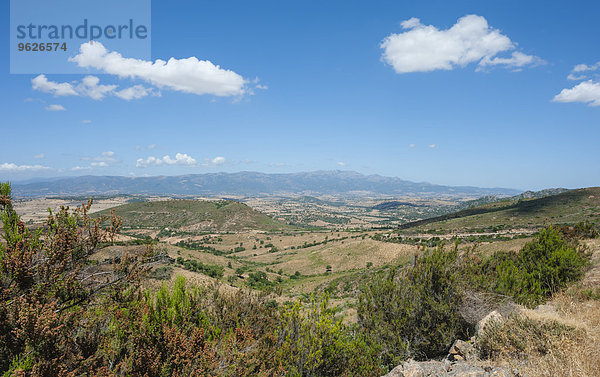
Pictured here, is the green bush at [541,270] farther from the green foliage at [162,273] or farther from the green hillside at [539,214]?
the green hillside at [539,214]

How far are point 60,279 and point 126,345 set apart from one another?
1.55m

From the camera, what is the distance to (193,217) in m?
116

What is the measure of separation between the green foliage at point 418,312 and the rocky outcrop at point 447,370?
6.47 ft

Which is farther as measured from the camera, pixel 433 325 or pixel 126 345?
pixel 433 325

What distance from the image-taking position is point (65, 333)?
4371mm

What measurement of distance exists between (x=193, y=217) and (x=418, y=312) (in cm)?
11706

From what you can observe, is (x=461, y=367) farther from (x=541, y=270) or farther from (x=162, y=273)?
(x=162, y=273)

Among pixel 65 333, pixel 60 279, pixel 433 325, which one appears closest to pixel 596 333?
pixel 433 325

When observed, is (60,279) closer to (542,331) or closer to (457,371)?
(457,371)

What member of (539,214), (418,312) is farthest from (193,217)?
(418,312)

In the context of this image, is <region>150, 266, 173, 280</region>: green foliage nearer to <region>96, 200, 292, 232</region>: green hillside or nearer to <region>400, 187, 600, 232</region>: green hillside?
<region>400, 187, 600, 232</region>: green hillside

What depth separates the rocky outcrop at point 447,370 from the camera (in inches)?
199

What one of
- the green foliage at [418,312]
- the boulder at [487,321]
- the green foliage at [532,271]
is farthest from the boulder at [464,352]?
the green foliage at [532,271]

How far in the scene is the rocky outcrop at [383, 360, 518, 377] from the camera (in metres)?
5.05
